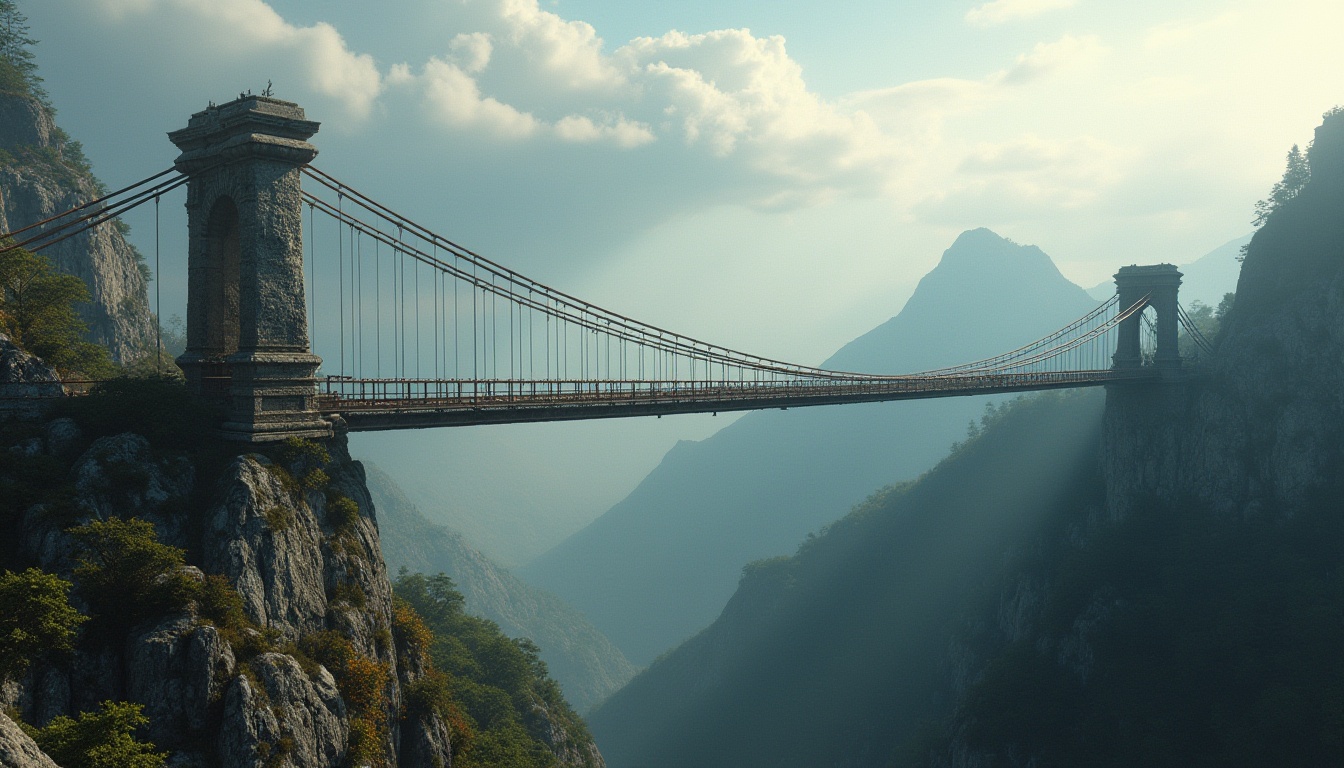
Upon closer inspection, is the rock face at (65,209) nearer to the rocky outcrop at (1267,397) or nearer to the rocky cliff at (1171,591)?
the rocky cliff at (1171,591)

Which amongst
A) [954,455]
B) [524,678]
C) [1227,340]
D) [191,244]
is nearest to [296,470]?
[191,244]

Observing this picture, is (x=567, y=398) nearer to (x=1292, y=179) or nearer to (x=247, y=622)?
(x=247, y=622)

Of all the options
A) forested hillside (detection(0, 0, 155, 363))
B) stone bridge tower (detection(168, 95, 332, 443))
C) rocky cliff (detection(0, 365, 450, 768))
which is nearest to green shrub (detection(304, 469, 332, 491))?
rocky cliff (detection(0, 365, 450, 768))

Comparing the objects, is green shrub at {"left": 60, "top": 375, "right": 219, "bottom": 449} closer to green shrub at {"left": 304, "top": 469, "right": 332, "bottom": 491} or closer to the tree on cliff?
green shrub at {"left": 304, "top": 469, "right": 332, "bottom": 491}

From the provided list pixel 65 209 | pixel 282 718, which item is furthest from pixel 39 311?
pixel 65 209

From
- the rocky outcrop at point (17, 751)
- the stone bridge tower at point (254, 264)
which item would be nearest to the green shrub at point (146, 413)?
the stone bridge tower at point (254, 264)

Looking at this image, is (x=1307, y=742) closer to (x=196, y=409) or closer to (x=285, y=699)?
(x=285, y=699)
